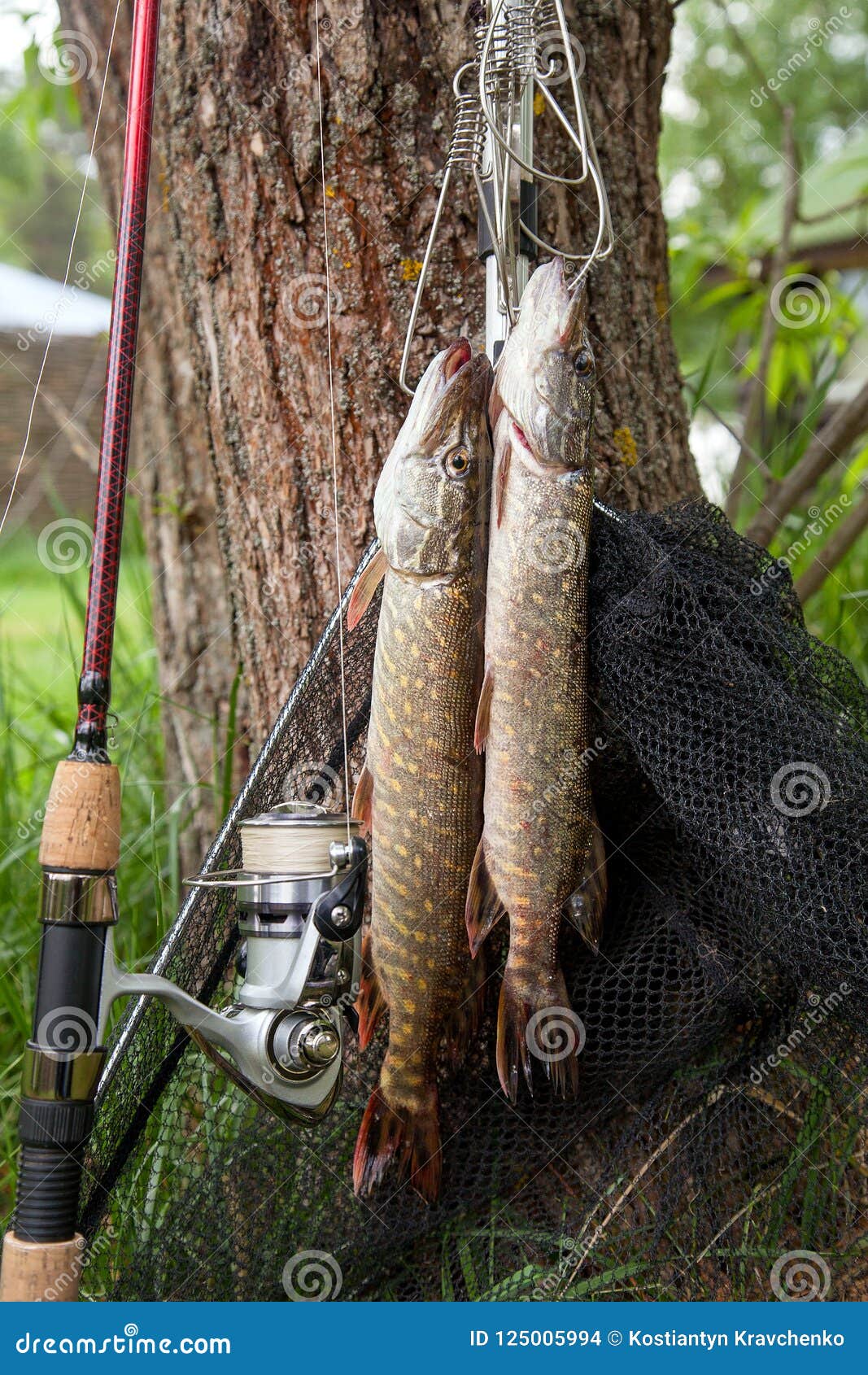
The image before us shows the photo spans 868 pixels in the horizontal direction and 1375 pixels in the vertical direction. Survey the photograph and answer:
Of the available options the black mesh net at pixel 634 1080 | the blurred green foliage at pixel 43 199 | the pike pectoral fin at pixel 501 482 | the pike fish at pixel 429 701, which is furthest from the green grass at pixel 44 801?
the blurred green foliage at pixel 43 199

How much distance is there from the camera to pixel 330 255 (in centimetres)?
202

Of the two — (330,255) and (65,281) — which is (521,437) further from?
(65,281)

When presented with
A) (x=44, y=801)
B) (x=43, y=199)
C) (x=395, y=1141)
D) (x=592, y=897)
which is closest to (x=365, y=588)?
(x=592, y=897)

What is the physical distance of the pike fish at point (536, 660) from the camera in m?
1.50

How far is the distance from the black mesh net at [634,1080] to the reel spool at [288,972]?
0.80 feet

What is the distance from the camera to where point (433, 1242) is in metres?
1.85

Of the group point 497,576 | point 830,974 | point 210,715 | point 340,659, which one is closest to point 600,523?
point 497,576

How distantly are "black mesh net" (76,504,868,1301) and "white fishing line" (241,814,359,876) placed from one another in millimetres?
239

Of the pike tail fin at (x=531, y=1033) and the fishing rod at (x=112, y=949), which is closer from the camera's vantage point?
the fishing rod at (x=112, y=949)

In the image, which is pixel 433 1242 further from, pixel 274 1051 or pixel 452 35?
pixel 452 35

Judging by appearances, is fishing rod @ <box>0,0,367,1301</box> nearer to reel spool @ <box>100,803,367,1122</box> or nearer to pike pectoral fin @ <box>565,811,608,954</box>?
reel spool @ <box>100,803,367,1122</box>

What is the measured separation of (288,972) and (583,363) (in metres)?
0.96

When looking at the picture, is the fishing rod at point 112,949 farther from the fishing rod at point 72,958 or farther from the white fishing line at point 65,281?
the white fishing line at point 65,281

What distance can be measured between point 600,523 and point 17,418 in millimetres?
12238
